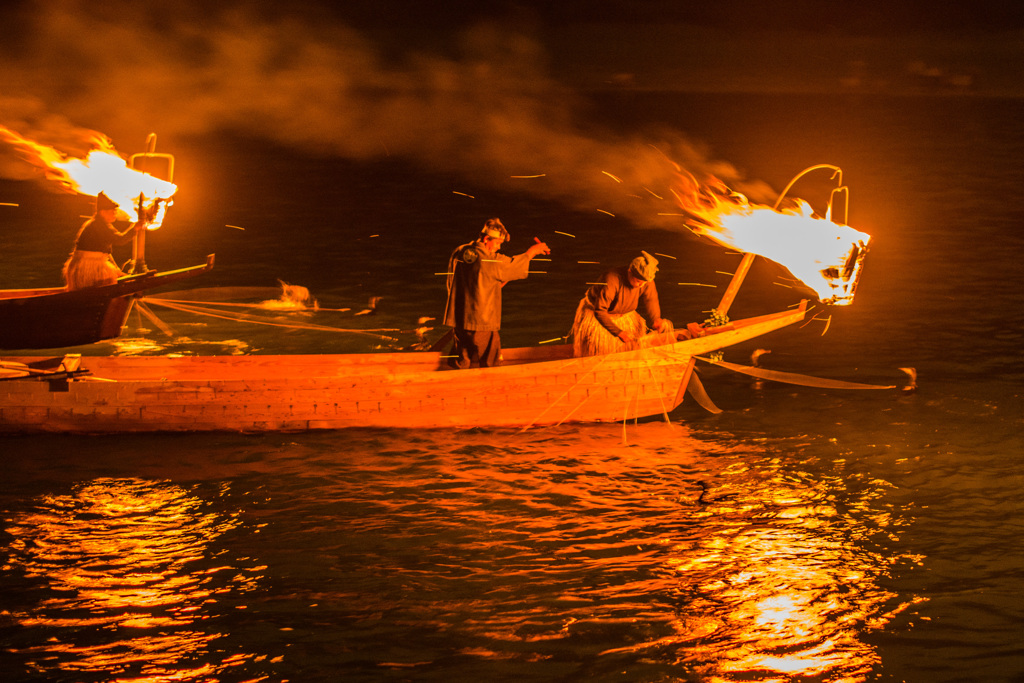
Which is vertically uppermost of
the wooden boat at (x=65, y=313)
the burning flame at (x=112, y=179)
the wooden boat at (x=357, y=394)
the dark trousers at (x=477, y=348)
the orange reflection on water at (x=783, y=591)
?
the burning flame at (x=112, y=179)

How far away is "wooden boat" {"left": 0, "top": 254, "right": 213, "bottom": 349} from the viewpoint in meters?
9.22

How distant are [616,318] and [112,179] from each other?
4.19m

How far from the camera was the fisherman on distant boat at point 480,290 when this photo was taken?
9305 mm

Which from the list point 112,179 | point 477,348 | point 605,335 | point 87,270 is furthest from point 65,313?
point 605,335

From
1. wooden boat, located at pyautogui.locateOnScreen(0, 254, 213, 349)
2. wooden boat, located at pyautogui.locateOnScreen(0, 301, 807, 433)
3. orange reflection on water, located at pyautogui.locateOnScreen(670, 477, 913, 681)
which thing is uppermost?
wooden boat, located at pyautogui.locateOnScreen(0, 254, 213, 349)

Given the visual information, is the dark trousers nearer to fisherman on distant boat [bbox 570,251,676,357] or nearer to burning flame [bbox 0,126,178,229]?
fisherman on distant boat [bbox 570,251,676,357]

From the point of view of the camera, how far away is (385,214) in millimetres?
22828

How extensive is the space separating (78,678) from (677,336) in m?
5.54

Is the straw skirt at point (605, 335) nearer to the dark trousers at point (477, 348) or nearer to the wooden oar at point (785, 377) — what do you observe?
the wooden oar at point (785, 377)

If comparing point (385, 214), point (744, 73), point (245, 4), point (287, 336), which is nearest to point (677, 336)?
point (287, 336)

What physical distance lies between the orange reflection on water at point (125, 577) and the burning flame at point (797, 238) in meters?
4.44

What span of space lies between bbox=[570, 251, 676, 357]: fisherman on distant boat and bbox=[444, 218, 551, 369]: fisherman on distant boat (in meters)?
0.65

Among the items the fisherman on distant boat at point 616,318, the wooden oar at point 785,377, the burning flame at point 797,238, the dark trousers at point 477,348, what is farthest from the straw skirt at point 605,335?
the burning flame at point 797,238

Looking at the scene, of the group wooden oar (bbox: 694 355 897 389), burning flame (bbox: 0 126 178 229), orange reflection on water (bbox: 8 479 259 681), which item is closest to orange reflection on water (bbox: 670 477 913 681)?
wooden oar (bbox: 694 355 897 389)
